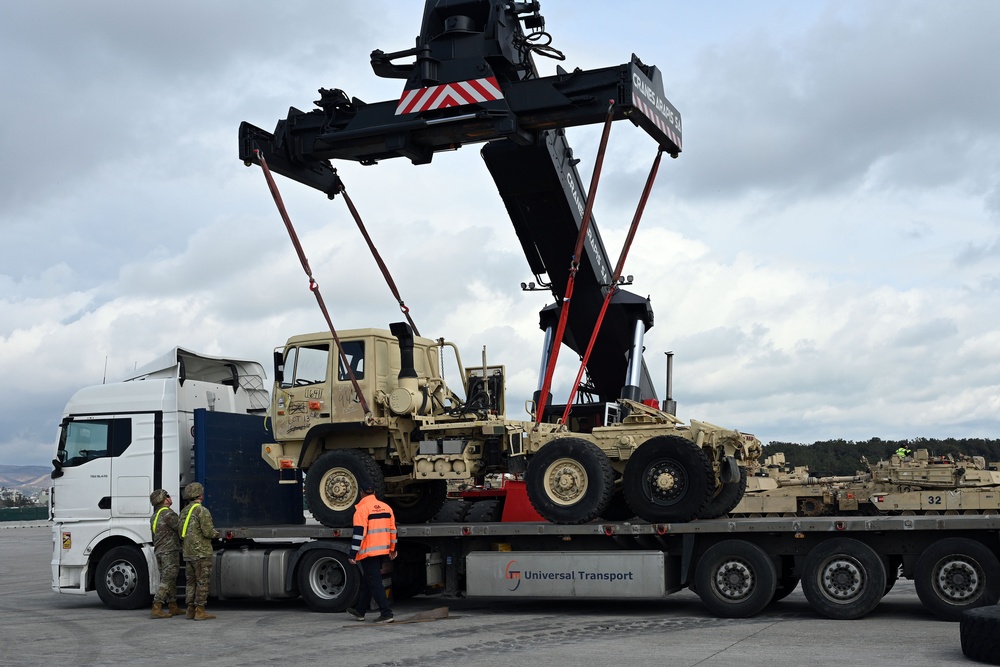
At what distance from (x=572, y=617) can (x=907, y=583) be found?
748 cm

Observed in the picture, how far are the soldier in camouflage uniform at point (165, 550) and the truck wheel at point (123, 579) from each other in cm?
77

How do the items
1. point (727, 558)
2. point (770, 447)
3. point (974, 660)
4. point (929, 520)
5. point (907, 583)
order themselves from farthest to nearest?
1. point (770, 447)
2. point (907, 583)
3. point (727, 558)
4. point (929, 520)
5. point (974, 660)

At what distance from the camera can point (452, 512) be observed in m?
16.5

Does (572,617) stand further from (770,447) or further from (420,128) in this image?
(770,447)

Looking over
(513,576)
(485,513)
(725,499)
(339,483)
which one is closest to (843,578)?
(725,499)

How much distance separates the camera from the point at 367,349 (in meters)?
14.7

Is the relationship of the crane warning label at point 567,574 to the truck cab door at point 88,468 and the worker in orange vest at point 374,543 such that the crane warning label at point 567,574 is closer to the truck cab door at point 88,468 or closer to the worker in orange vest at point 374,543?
the worker in orange vest at point 374,543

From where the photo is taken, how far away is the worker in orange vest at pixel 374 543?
1313 cm

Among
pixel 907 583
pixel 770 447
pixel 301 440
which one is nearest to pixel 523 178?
pixel 301 440

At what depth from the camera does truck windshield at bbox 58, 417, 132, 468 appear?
15.6 meters

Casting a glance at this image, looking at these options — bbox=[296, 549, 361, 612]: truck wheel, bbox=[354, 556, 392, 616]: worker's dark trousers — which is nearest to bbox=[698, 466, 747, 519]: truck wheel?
bbox=[354, 556, 392, 616]: worker's dark trousers

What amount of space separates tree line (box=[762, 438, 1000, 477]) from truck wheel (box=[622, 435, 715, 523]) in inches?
1234

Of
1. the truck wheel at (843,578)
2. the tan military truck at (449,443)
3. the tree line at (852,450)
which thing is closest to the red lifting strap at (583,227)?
the tan military truck at (449,443)

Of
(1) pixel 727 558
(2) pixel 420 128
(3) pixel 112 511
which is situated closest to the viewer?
(1) pixel 727 558
